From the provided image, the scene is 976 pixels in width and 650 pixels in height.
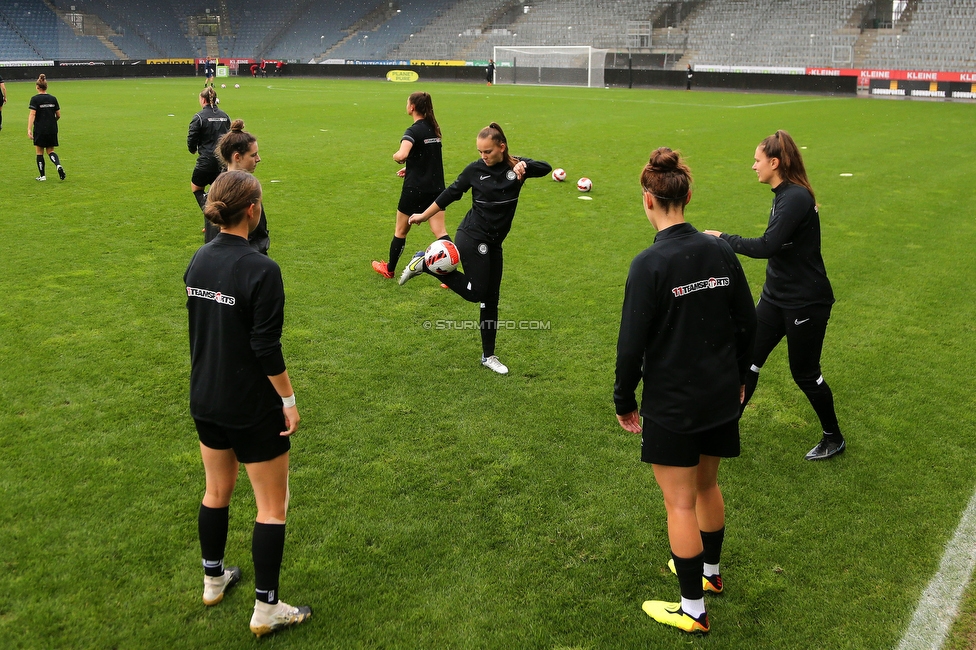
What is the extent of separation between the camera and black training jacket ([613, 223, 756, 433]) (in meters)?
3.28

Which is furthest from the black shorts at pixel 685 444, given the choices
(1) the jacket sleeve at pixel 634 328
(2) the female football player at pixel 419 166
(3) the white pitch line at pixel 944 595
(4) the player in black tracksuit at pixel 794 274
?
(2) the female football player at pixel 419 166

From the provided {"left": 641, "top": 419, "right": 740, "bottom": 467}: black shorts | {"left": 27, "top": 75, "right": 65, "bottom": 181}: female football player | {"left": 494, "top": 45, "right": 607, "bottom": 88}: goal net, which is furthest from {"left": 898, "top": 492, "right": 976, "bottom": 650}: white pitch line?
{"left": 494, "top": 45, "right": 607, "bottom": 88}: goal net

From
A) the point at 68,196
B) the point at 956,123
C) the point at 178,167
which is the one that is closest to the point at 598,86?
the point at 956,123

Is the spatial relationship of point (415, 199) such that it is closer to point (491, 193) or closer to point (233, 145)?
point (491, 193)

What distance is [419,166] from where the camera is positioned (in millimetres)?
8586

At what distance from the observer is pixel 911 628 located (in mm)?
3623

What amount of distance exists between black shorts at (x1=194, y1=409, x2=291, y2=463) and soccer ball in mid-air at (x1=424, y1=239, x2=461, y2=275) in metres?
3.42

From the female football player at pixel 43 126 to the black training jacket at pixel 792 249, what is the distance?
14048 mm

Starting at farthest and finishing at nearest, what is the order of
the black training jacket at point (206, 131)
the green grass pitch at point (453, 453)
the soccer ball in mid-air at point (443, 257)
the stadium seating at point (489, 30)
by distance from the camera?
the stadium seating at point (489, 30)
the black training jacket at point (206, 131)
the soccer ball in mid-air at point (443, 257)
the green grass pitch at point (453, 453)

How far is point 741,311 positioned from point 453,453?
2.50m

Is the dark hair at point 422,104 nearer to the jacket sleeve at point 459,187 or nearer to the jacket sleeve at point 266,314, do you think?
the jacket sleeve at point 459,187

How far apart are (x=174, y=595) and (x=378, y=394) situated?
102 inches

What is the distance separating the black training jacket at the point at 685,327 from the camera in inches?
129

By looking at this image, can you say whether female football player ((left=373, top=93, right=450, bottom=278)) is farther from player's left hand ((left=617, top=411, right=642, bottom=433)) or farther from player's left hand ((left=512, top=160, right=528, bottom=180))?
player's left hand ((left=617, top=411, right=642, bottom=433))
